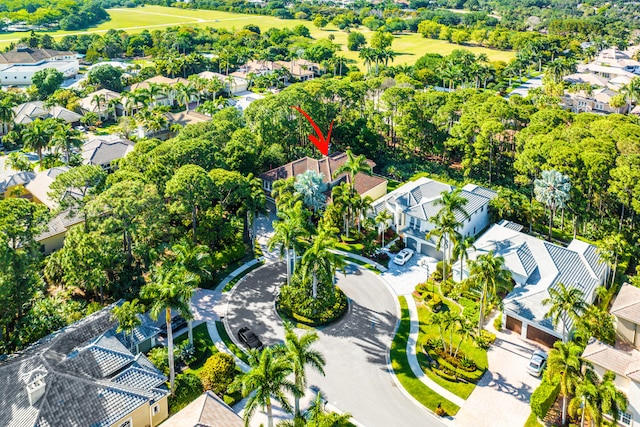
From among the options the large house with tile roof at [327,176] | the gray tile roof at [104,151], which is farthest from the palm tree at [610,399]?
the gray tile roof at [104,151]

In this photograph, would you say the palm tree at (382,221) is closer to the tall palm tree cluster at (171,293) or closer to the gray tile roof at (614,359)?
the tall palm tree cluster at (171,293)

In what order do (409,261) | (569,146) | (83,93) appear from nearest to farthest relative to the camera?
(409,261) < (569,146) < (83,93)

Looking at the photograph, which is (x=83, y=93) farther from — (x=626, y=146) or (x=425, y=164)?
(x=626, y=146)

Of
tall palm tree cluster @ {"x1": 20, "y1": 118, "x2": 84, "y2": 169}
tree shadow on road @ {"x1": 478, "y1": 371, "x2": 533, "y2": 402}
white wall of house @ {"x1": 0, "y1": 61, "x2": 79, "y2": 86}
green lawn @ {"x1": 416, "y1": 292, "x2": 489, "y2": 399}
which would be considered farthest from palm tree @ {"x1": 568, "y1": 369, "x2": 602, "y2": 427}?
white wall of house @ {"x1": 0, "y1": 61, "x2": 79, "y2": 86}

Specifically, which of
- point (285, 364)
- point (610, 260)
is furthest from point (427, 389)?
point (610, 260)

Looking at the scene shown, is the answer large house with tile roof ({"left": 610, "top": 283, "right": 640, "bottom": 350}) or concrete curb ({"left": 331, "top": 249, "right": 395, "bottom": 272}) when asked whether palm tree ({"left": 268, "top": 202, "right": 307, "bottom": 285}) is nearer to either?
concrete curb ({"left": 331, "top": 249, "right": 395, "bottom": 272})

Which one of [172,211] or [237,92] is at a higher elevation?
[172,211]

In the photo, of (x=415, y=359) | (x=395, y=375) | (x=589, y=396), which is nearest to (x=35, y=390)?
(x=395, y=375)

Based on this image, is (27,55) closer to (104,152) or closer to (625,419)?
(104,152)
